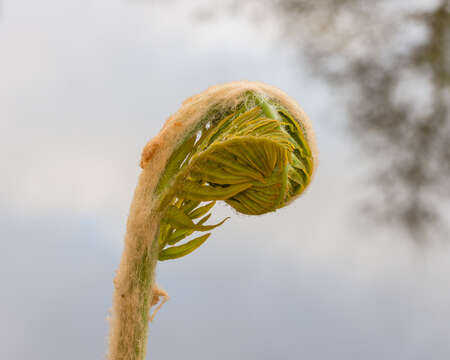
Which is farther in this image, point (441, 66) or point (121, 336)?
point (441, 66)

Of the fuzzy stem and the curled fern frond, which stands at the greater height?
the curled fern frond

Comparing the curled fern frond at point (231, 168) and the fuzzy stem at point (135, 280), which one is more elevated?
the curled fern frond at point (231, 168)

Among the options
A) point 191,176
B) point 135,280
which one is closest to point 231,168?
point 191,176

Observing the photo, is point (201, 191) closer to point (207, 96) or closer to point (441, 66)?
point (207, 96)

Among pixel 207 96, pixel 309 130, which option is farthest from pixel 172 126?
pixel 309 130

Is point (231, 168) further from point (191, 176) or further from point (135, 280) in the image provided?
point (135, 280)
